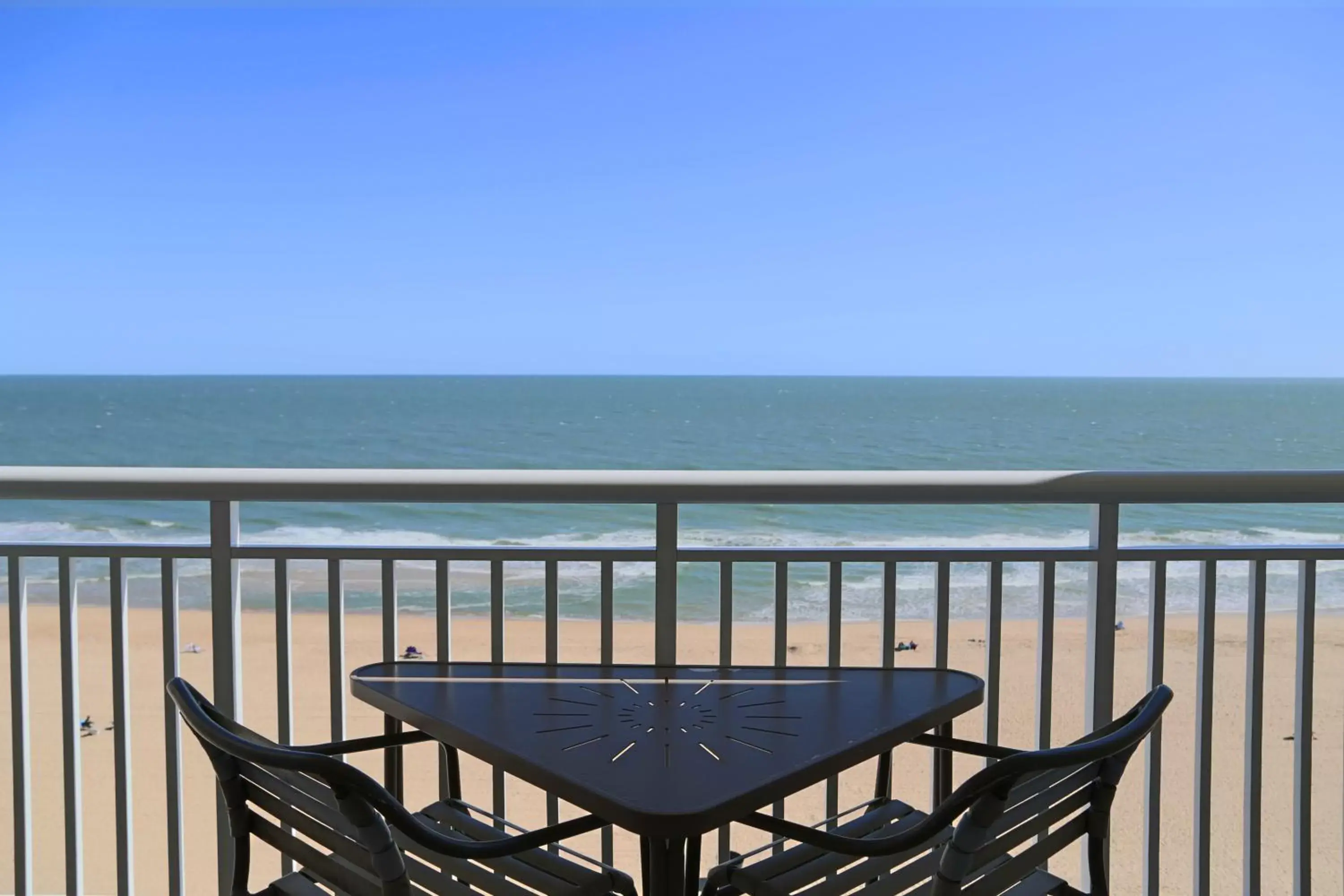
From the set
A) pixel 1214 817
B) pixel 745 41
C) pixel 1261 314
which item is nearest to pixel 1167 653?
pixel 1214 817

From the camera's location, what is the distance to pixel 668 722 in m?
1.64

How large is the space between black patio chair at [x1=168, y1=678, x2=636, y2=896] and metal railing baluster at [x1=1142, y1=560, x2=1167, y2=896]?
1.25 metres

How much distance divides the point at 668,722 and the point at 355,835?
1.72 feet

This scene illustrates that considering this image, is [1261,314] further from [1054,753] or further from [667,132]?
[1054,753]

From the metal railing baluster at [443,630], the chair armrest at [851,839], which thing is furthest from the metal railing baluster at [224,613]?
the chair armrest at [851,839]

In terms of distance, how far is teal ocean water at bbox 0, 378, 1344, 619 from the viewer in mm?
11500

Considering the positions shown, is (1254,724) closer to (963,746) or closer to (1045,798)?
(963,746)

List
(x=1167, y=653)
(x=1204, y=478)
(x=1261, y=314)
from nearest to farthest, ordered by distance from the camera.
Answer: (x=1204, y=478) → (x=1167, y=653) → (x=1261, y=314)

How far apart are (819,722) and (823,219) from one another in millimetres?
35786

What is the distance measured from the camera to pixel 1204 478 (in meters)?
2.02

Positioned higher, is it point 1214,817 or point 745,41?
point 745,41

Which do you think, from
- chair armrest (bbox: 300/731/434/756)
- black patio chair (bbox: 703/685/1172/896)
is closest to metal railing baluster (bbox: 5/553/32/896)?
chair armrest (bbox: 300/731/434/756)

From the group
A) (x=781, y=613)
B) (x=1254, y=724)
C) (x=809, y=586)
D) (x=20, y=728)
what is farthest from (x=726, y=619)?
(x=809, y=586)

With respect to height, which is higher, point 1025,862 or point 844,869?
point 1025,862
